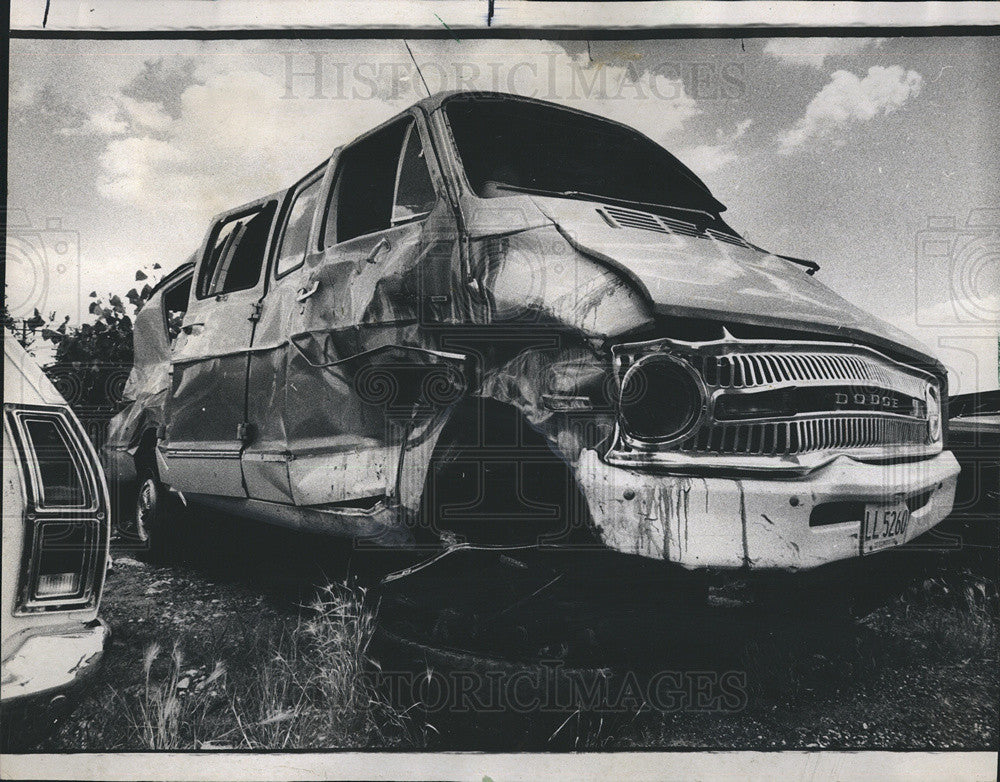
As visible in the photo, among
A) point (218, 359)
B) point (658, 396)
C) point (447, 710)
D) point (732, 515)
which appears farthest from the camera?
point (218, 359)

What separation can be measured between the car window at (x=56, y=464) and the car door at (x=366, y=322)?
969mm

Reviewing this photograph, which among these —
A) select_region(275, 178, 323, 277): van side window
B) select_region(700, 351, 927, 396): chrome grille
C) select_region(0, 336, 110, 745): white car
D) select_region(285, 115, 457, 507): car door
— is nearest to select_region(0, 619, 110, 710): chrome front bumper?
select_region(0, 336, 110, 745): white car

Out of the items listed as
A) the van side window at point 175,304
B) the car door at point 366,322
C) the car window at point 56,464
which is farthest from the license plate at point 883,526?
the car window at point 56,464

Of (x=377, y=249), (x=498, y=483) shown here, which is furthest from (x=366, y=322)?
(x=498, y=483)

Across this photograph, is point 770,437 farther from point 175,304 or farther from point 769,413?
point 175,304

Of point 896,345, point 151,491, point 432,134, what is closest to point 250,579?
point 151,491

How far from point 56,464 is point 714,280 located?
283cm

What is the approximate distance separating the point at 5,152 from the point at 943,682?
4671 mm

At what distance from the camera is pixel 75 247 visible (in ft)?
10.3

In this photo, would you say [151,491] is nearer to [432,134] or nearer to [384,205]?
[384,205]

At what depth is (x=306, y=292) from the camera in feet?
9.62

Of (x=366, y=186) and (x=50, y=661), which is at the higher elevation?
(x=366, y=186)

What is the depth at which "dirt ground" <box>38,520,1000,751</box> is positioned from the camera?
2812 mm

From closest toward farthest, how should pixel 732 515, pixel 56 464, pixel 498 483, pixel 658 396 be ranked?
pixel 732 515 → pixel 658 396 → pixel 498 483 → pixel 56 464
